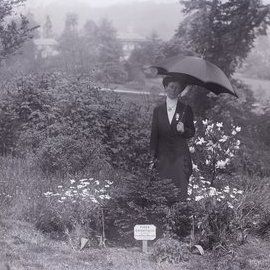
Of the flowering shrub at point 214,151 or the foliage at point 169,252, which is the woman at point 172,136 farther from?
the flowering shrub at point 214,151

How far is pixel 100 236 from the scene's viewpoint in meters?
6.53

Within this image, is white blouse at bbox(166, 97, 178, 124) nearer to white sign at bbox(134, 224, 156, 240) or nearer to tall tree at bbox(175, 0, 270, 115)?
white sign at bbox(134, 224, 156, 240)

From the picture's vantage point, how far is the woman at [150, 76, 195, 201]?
6727 millimetres

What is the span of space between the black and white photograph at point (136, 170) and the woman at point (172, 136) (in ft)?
0.04

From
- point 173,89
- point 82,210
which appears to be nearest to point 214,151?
point 173,89

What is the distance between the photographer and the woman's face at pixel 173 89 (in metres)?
6.68

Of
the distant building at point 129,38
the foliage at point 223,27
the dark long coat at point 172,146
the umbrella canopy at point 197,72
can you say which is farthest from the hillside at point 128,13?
the dark long coat at point 172,146

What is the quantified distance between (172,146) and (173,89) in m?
0.73

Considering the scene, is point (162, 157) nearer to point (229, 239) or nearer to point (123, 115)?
point (229, 239)

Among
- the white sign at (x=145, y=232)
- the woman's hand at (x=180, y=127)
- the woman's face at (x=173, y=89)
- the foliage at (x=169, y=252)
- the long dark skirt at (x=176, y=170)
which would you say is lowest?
the foliage at (x=169, y=252)

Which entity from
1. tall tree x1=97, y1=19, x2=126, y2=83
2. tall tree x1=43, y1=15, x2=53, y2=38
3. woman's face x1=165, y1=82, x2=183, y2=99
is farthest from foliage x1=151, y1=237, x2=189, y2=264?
tall tree x1=43, y1=15, x2=53, y2=38

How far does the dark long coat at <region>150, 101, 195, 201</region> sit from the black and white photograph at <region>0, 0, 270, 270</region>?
0.01 m

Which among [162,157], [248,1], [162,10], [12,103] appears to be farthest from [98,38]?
[162,10]

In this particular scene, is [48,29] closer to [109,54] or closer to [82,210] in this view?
[109,54]
